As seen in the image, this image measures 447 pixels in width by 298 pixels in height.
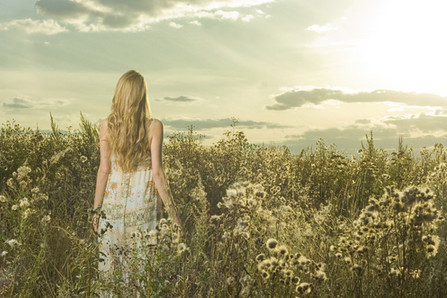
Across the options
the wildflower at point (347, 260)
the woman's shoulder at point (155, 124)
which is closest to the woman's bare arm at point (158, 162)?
the woman's shoulder at point (155, 124)

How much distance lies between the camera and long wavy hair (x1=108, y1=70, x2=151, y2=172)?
14.0 ft

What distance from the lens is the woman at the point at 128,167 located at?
14.0 ft

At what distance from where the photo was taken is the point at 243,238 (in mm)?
3035

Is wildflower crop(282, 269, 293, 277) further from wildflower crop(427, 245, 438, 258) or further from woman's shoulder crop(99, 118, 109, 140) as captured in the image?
woman's shoulder crop(99, 118, 109, 140)

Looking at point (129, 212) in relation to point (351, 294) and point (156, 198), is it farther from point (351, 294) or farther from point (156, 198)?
point (351, 294)

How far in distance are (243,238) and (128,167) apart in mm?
1684

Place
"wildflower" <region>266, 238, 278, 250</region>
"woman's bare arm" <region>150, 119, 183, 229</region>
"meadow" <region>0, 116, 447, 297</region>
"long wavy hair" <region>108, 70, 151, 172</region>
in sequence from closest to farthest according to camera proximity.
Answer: "wildflower" <region>266, 238, 278, 250</region>
"meadow" <region>0, 116, 447, 297</region>
"woman's bare arm" <region>150, 119, 183, 229</region>
"long wavy hair" <region>108, 70, 151, 172</region>

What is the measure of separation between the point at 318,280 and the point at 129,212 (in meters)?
2.15

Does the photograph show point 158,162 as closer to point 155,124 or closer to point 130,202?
point 155,124

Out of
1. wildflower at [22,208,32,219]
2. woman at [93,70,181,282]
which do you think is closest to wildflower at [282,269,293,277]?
woman at [93,70,181,282]

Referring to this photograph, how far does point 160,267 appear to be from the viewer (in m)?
2.65

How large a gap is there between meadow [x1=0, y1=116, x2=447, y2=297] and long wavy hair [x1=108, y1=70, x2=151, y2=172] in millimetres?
698

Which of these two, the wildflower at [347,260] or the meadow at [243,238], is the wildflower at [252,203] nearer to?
the meadow at [243,238]

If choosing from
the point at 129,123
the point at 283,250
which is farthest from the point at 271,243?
the point at 129,123
